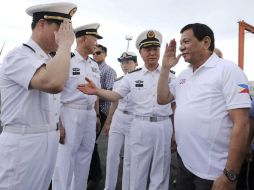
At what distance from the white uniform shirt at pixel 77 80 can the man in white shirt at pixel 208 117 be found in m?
1.46

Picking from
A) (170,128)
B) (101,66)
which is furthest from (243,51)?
(170,128)

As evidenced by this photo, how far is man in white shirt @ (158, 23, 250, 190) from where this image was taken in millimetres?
2002

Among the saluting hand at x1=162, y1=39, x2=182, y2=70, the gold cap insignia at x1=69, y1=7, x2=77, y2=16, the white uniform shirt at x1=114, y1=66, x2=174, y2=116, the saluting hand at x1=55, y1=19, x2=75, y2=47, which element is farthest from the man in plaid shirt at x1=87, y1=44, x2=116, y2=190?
the saluting hand at x1=55, y1=19, x2=75, y2=47

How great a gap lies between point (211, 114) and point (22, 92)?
133 centimetres

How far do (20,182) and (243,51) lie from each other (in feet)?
52.2

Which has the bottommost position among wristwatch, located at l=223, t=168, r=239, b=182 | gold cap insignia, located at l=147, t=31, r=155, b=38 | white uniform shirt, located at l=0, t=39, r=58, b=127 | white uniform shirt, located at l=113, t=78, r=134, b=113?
wristwatch, located at l=223, t=168, r=239, b=182

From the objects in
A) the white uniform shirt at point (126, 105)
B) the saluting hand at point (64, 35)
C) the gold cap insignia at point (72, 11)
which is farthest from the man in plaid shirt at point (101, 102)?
the saluting hand at point (64, 35)

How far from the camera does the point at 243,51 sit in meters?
15.9

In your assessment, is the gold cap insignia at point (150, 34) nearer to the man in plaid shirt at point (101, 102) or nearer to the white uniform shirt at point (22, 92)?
the man in plaid shirt at point (101, 102)

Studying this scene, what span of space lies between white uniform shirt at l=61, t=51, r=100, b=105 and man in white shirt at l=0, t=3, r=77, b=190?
1387 mm

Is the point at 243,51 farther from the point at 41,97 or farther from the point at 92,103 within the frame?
the point at 41,97

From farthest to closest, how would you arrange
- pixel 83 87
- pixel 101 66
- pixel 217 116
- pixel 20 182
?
1. pixel 101 66
2. pixel 83 87
3. pixel 217 116
4. pixel 20 182

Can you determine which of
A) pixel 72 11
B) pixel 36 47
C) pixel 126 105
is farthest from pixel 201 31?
pixel 126 105

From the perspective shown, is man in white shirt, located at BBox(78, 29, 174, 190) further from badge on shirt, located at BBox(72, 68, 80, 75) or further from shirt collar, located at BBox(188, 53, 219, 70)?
shirt collar, located at BBox(188, 53, 219, 70)
